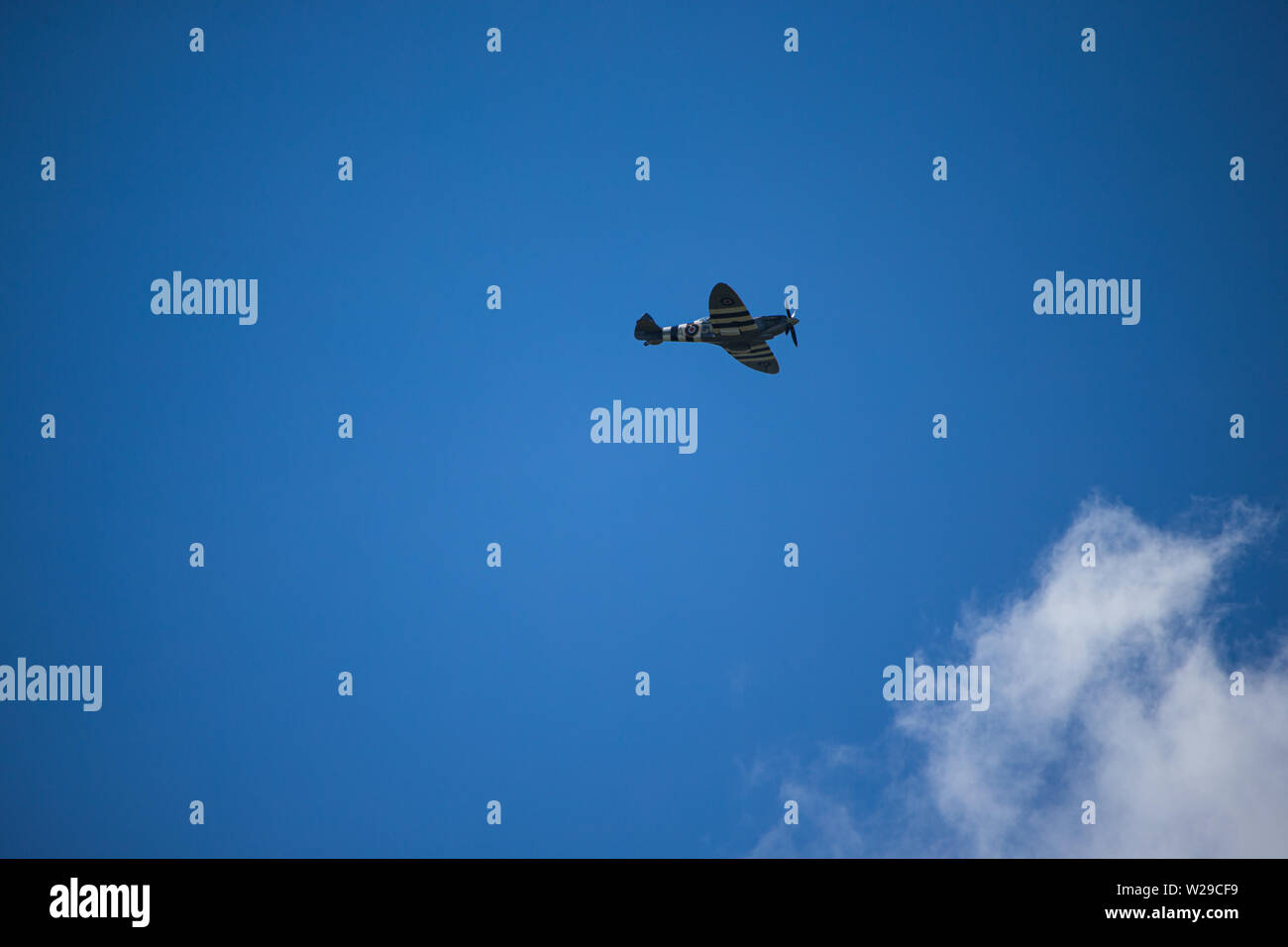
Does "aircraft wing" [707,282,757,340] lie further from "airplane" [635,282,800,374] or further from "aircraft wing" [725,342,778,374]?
"aircraft wing" [725,342,778,374]

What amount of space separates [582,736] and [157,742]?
29841mm

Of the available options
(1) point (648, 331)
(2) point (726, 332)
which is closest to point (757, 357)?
(2) point (726, 332)

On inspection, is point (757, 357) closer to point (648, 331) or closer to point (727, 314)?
point (727, 314)

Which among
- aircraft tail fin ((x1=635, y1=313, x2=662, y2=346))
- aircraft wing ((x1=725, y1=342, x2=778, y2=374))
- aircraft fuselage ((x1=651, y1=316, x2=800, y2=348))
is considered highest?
aircraft tail fin ((x1=635, y1=313, x2=662, y2=346))

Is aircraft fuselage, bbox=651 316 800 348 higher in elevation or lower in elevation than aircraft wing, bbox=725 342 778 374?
higher

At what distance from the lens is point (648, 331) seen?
52.4 metres

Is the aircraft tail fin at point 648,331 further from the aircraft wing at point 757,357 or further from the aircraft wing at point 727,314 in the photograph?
the aircraft wing at point 727,314

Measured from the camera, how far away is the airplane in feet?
154

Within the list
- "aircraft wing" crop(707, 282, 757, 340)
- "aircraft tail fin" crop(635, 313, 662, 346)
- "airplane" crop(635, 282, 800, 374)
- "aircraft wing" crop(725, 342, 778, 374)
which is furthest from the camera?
"aircraft tail fin" crop(635, 313, 662, 346)

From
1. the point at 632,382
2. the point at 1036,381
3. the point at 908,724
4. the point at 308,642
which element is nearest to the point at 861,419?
the point at 1036,381

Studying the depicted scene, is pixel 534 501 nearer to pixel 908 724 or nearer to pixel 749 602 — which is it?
pixel 749 602

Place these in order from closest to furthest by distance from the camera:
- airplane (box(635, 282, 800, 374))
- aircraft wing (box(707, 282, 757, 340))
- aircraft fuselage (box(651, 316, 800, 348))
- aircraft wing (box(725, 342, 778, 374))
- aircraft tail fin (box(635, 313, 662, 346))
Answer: aircraft wing (box(707, 282, 757, 340)) < airplane (box(635, 282, 800, 374)) < aircraft fuselage (box(651, 316, 800, 348)) < aircraft wing (box(725, 342, 778, 374)) < aircraft tail fin (box(635, 313, 662, 346))

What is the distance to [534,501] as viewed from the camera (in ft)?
301

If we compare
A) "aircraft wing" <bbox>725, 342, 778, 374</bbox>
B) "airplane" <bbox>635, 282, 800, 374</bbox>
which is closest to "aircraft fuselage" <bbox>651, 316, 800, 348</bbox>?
"airplane" <bbox>635, 282, 800, 374</bbox>
